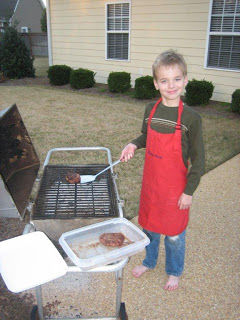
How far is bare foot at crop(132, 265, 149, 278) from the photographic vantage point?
259cm

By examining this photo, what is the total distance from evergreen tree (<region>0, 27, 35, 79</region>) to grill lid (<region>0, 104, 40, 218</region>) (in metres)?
12.0

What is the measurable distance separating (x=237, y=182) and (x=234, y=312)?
2.44 meters

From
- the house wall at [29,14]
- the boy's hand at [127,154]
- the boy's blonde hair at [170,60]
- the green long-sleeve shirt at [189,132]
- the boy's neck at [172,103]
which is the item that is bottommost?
Result: the boy's hand at [127,154]

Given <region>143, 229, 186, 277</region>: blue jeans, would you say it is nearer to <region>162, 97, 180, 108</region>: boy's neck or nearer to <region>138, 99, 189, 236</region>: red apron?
<region>138, 99, 189, 236</region>: red apron

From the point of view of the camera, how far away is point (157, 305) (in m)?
2.31

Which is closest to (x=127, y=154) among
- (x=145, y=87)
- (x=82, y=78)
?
(x=145, y=87)

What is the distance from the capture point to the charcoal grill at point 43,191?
1959mm

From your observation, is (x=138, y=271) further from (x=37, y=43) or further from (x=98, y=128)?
(x=37, y=43)

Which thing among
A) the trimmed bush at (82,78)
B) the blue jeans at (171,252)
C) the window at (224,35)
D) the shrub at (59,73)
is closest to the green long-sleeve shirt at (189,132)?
the blue jeans at (171,252)

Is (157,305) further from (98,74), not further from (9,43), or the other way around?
(9,43)

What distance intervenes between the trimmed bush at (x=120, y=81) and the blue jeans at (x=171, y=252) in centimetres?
818

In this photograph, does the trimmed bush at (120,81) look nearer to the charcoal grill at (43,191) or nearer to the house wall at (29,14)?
the charcoal grill at (43,191)

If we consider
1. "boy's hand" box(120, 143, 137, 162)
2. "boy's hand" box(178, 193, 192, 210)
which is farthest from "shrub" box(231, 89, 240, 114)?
"boy's hand" box(178, 193, 192, 210)

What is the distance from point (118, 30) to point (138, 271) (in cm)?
936
